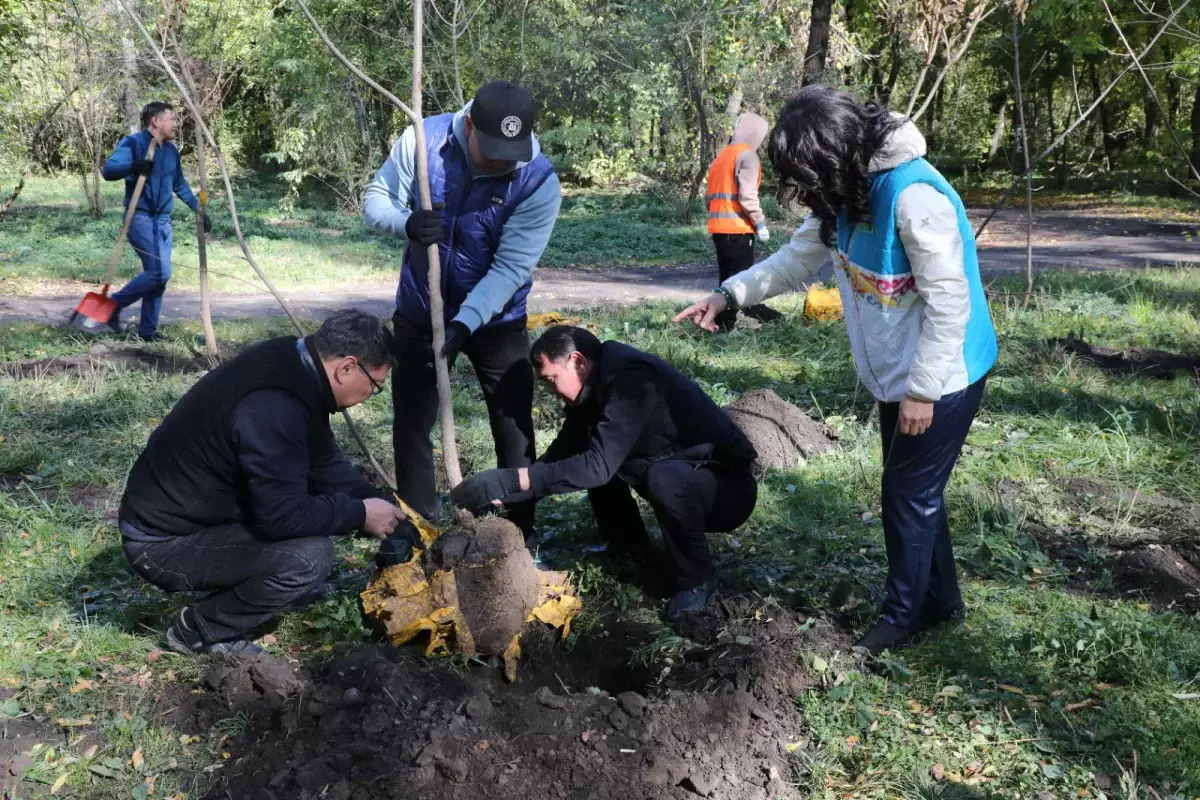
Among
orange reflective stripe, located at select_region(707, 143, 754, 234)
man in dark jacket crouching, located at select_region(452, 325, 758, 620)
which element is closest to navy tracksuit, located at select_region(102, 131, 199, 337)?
orange reflective stripe, located at select_region(707, 143, 754, 234)

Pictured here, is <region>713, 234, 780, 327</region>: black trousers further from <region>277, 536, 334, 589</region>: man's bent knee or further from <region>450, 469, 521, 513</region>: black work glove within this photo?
<region>277, 536, 334, 589</region>: man's bent knee

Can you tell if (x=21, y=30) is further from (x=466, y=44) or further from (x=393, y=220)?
(x=393, y=220)

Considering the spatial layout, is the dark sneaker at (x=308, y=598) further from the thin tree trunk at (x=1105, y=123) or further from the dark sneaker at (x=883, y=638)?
the thin tree trunk at (x=1105, y=123)

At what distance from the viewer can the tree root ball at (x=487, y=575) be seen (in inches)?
135

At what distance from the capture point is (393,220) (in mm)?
3695

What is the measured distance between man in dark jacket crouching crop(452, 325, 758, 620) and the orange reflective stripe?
4.23m

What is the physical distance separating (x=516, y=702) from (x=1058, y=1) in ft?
65.0

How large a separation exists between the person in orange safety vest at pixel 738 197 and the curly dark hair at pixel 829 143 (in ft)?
15.9

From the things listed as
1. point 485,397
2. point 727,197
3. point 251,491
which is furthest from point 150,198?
point 251,491

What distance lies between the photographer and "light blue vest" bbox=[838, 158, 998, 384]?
2760 mm

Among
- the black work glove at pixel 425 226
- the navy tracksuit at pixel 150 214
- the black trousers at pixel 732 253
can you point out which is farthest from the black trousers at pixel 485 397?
the navy tracksuit at pixel 150 214

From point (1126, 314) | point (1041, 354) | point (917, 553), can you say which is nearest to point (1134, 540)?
point (917, 553)

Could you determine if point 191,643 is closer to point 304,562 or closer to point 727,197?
point 304,562

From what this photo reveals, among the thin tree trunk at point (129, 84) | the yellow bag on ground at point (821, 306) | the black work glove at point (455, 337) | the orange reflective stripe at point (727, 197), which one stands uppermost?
the thin tree trunk at point (129, 84)
